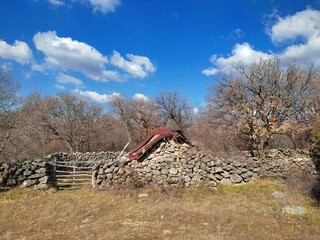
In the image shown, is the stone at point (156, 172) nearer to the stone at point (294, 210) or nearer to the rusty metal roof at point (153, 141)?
the rusty metal roof at point (153, 141)

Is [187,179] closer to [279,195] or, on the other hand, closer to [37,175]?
[279,195]

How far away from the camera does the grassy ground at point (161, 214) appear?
705 cm

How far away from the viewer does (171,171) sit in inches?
491

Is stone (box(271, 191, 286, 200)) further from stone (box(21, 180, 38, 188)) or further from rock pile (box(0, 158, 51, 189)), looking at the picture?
stone (box(21, 180, 38, 188))

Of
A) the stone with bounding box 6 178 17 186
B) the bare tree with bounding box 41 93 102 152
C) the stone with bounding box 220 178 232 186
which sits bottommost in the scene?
the stone with bounding box 220 178 232 186

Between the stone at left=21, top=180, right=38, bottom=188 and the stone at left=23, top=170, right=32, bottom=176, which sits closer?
the stone at left=21, top=180, right=38, bottom=188

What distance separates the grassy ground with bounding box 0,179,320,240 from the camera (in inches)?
277

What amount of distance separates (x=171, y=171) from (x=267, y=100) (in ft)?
35.9

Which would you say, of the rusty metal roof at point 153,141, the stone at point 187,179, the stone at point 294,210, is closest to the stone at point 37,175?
the rusty metal roof at point 153,141

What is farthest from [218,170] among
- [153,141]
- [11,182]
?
[11,182]

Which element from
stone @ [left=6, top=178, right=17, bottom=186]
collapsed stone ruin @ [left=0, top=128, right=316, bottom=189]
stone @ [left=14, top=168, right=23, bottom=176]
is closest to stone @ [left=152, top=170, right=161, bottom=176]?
collapsed stone ruin @ [left=0, top=128, right=316, bottom=189]

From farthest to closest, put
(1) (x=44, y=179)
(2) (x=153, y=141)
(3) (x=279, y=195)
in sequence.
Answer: (2) (x=153, y=141), (1) (x=44, y=179), (3) (x=279, y=195)

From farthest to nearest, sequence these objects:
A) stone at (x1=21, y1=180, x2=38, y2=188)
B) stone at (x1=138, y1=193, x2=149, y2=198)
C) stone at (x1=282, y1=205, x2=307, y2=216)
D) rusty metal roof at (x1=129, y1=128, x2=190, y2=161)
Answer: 1. rusty metal roof at (x1=129, y1=128, x2=190, y2=161)
2. stone at (x1=21, y1=180, x2=38, y2=188)
3. stone at (x1=138, y1=193, x2=149, y2=198)
4. stone at (x1=282, y1=205, x2=307, y2=216)

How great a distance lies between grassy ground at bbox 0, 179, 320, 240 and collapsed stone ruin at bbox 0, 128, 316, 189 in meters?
0.70
